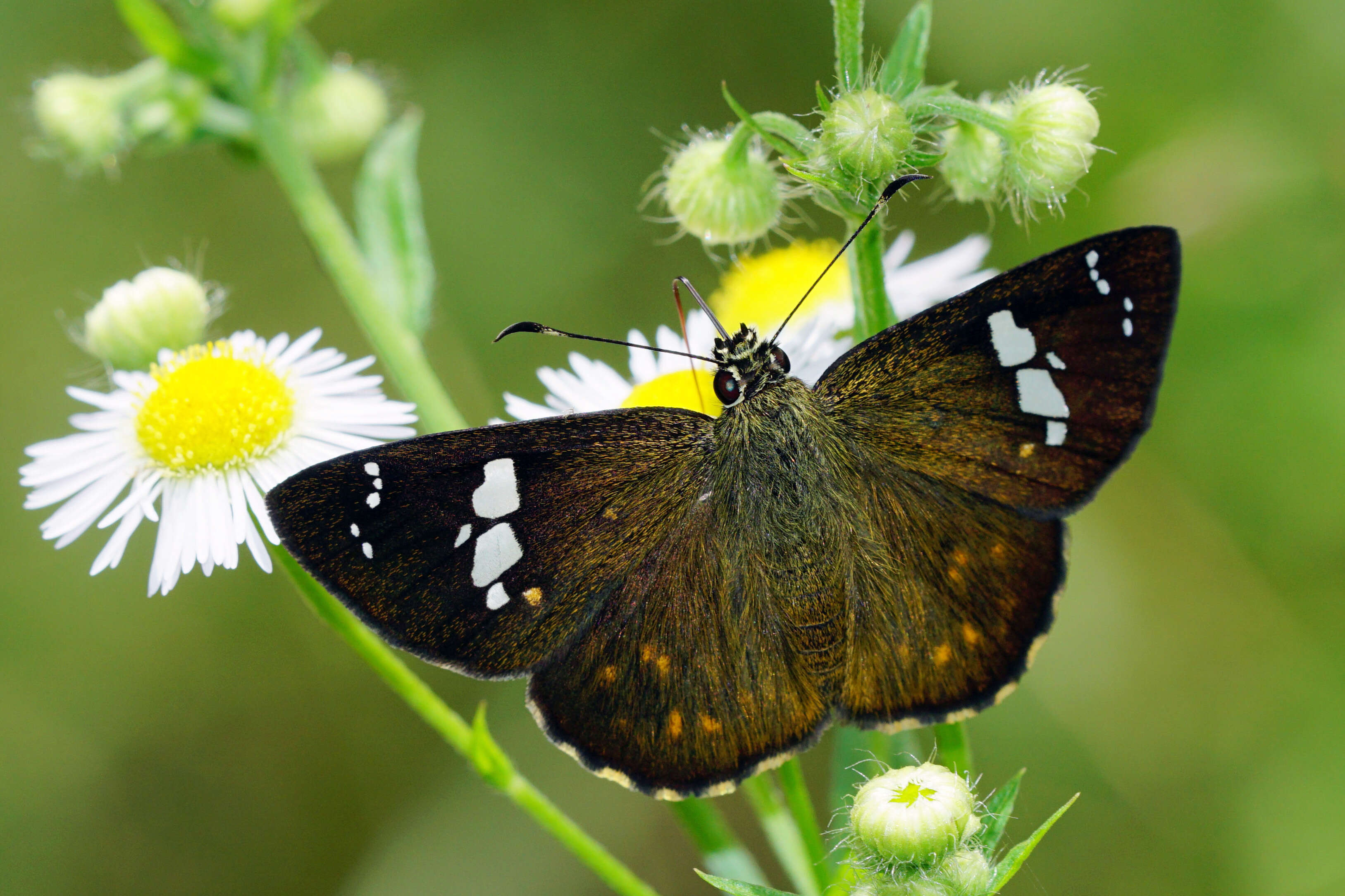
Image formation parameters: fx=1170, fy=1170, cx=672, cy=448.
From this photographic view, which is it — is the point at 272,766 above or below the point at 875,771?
above

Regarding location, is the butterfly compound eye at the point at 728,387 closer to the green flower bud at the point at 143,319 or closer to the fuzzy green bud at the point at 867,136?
the fuzzy green bud at the point at 867,136

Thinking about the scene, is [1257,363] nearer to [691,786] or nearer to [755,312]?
[755,312]

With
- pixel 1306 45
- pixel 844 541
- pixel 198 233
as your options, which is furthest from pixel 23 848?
pixel 1306 45

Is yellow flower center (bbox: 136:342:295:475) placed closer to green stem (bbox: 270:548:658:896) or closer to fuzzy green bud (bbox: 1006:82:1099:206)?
green stem (bbox: 270:548:658:896)

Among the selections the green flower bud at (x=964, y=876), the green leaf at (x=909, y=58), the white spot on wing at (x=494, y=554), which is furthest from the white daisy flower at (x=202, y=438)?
the green flower bud at (x=964, y=876)

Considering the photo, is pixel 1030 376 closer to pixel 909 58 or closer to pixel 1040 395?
pixel 1040 395

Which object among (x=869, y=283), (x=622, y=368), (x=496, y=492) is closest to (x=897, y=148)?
Answer: (x=869, y=283)
